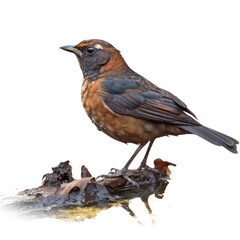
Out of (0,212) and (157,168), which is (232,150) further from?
(0,212)

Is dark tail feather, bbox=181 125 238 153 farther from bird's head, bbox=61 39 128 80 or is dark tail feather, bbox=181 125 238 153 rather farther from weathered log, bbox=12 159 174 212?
bird's head, bbox=61 39 128 80

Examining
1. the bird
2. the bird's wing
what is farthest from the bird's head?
the bird's wing

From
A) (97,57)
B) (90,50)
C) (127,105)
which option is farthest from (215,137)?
(90,50)

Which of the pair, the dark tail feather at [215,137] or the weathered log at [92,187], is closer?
the weathered log at [92,187]

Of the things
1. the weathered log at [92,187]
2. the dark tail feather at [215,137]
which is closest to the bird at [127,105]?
the dark tail feather at [215,137]

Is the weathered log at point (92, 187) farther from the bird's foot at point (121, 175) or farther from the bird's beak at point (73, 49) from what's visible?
the bird's beak at point (73, 49)

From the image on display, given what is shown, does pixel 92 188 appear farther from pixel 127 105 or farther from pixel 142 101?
pixel 142 101

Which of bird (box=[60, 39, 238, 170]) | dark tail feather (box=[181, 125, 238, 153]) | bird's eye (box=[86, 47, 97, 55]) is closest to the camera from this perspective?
dark tail feather (box=[181, 125, 238, 153])
